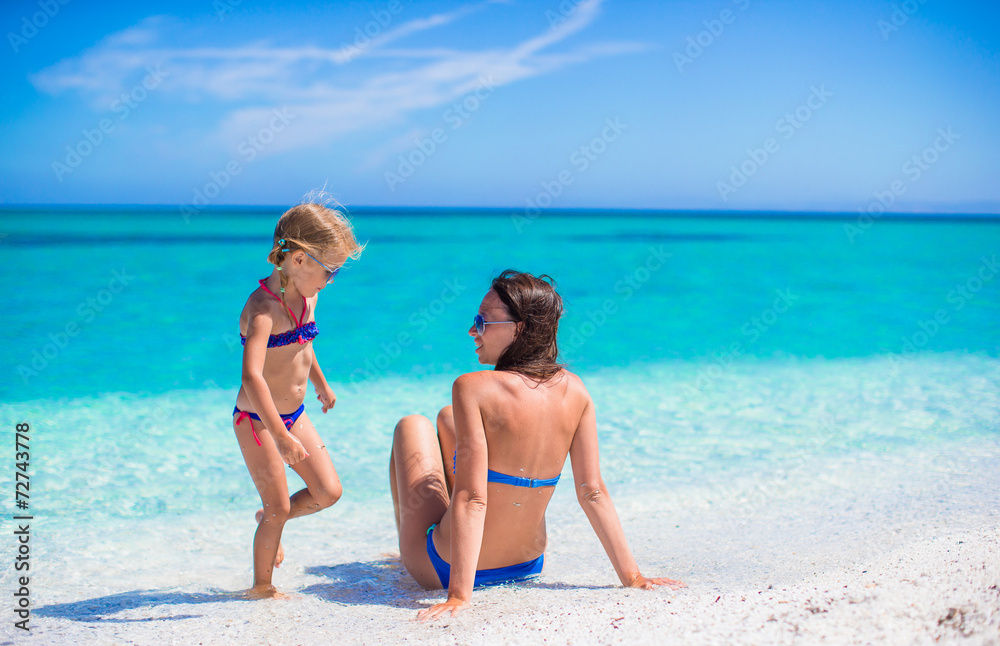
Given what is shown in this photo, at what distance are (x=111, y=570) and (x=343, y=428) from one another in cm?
267

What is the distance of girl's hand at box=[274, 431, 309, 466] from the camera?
2549 mm

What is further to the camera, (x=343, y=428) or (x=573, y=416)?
(x=343, y=428)

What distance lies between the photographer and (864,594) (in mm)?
2016

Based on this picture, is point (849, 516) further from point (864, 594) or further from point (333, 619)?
point (333, 619)

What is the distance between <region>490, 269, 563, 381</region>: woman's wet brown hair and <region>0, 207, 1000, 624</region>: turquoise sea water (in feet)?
5.88

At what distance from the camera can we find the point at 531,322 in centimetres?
243

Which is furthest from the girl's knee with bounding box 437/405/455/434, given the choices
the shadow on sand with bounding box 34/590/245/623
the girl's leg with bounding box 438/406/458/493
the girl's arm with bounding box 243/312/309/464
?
the shadow on sand with bounding box 34/590/245/623

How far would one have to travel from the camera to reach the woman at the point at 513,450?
2324 millimetres

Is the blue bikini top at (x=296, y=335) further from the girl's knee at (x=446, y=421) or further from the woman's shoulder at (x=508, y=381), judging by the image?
the woman's shoulder at (x=508, y=381)

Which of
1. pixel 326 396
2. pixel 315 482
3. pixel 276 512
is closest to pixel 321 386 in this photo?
pixel 326 396

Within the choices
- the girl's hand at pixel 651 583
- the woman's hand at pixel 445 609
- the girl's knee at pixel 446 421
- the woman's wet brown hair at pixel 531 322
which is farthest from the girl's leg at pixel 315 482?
the girl's hand at pixel 651 583

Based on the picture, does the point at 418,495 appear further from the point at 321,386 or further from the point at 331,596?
the point at 321,386

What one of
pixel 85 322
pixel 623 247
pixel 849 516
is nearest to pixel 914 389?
pixel 849 516

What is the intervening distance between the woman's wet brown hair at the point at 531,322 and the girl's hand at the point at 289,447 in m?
0.80
